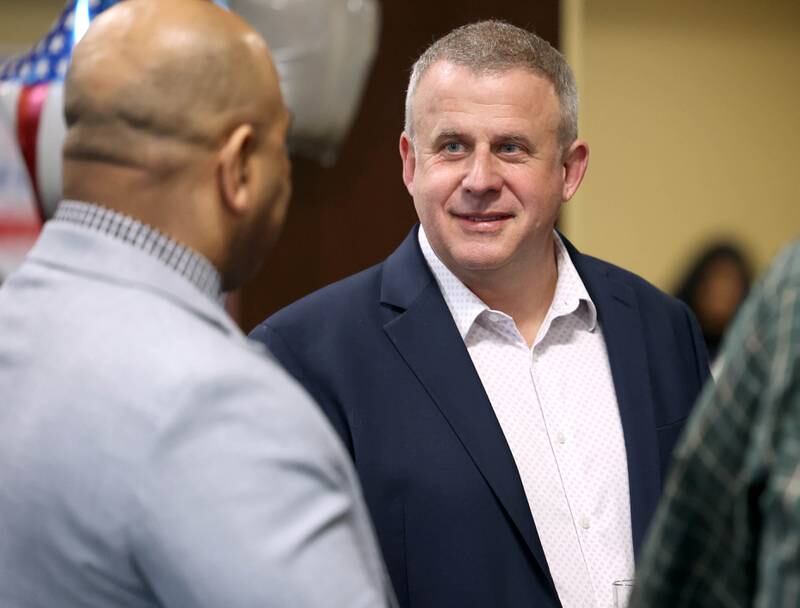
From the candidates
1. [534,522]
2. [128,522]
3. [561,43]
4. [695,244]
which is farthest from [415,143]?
[695,244]

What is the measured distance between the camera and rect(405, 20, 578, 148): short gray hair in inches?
89.0

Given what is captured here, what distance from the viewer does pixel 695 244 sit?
6672 mm

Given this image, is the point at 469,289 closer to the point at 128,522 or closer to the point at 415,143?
the point at 415,143

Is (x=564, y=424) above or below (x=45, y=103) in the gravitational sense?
below

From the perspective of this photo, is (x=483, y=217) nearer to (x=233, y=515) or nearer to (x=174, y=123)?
(x=174, y=123)

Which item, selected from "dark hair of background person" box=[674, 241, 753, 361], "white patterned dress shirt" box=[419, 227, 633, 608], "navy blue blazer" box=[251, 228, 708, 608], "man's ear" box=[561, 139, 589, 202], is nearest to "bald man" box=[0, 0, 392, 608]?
"navy blue blazer" box=[251, 228, 708, 608]

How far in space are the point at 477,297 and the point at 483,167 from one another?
220 millimetres

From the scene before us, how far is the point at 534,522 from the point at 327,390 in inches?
15.0

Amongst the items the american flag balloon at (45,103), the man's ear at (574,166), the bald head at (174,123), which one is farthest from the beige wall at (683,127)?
the bald head at (174,123)

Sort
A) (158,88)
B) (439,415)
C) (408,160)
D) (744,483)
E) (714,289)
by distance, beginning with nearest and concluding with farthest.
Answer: (744,483)
(158,88)
(439,415)
(408,160)
(714,289)

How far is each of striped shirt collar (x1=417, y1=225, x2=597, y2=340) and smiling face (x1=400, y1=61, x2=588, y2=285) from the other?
0.02 metres

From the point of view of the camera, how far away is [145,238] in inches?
49.4

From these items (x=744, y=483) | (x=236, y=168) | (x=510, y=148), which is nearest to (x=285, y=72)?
(x=510, y=148)

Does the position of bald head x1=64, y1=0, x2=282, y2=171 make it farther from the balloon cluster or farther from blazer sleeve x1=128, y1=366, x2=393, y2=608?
the balloon cluster
